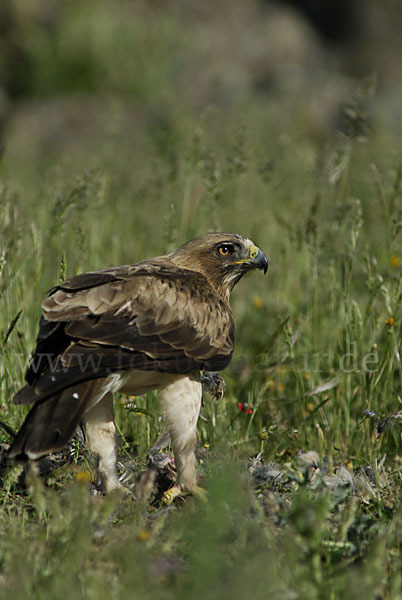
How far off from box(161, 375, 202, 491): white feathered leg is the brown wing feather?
14 cm

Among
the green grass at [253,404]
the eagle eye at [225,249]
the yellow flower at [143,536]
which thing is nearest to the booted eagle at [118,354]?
the green grass at [253,404]

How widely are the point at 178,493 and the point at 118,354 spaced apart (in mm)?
766

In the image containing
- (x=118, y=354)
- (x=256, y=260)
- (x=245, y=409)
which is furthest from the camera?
(x=256, y=260)

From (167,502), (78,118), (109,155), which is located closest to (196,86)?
(78,118)

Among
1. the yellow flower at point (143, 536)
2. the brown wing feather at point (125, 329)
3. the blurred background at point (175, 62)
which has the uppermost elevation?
the brown wing feather at point (125, 329)

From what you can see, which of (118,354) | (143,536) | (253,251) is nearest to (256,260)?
(253,251)

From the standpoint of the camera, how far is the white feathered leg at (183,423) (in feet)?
11.2

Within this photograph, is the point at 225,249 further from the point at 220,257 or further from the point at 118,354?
the point at 118,354

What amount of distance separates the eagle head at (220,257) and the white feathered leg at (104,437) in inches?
39.8

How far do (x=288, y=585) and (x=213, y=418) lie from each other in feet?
5.45

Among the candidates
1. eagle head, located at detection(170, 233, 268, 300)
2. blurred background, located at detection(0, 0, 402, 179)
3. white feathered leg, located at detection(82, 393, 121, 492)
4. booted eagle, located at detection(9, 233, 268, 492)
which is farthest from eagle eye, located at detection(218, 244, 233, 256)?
blurred background, located at detection(0, 0, 402, 179)

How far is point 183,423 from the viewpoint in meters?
3.40

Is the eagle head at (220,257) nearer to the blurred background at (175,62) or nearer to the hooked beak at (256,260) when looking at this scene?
the hooked beak at (256,260)

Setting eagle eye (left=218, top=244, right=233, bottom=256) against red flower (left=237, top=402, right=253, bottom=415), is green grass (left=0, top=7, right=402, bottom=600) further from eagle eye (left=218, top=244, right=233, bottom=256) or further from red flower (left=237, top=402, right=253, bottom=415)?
eagle eye (left=218, top=244, right=233, bottom=256)
